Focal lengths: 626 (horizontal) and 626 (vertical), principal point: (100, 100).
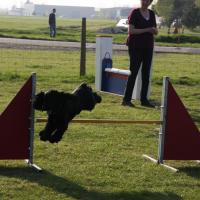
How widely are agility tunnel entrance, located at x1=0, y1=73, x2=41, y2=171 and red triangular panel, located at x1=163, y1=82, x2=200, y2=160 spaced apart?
1455mm

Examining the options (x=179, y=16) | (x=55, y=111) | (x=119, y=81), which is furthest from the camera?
(x=179, y=16)

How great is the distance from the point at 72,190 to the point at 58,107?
2.65ft

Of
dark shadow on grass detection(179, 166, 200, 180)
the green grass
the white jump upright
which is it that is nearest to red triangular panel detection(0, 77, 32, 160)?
the green grass

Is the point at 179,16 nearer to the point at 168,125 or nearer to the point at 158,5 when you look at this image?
the point at 158,5

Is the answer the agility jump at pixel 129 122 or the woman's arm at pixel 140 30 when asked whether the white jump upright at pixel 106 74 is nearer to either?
the woman's arm at pixel 140 30

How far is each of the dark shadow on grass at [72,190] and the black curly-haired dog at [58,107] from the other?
37 centimetres

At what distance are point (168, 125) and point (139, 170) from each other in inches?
24.6

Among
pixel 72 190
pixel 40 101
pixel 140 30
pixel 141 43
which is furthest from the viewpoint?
pixel 141 43

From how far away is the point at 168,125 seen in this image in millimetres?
6664

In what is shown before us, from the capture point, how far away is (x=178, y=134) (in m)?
6.69

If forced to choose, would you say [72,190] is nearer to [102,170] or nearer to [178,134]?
[102,170]

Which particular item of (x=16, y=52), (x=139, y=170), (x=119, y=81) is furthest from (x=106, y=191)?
(x=16, y=52)

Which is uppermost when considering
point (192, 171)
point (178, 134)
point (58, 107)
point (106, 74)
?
point (58, 107)

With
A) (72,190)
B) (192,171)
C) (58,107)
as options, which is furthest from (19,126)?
(192,171)
